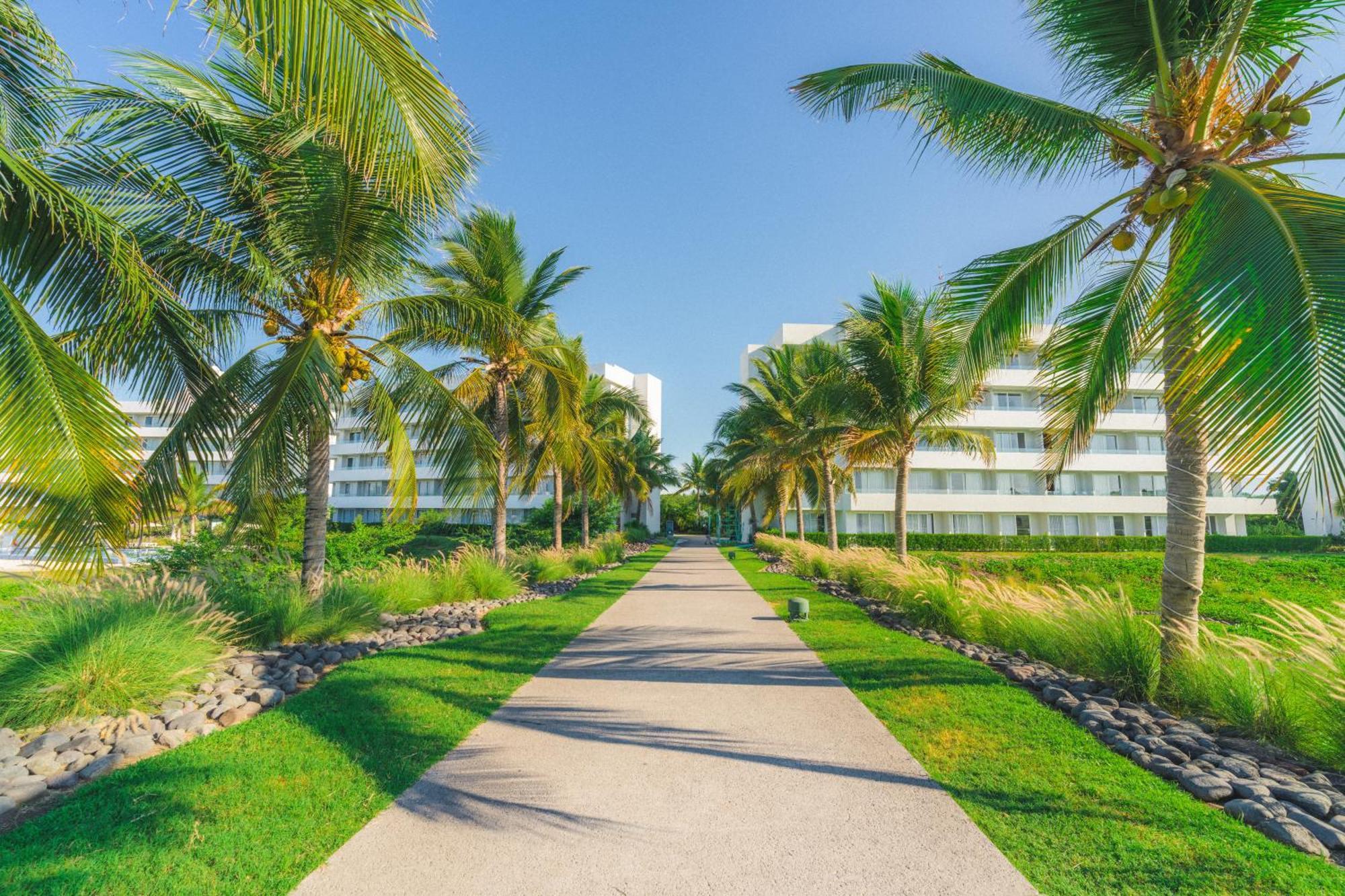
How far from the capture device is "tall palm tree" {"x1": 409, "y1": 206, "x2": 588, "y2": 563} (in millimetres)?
12805

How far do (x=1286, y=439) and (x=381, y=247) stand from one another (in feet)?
29.2

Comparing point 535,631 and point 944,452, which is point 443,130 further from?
point 944,452

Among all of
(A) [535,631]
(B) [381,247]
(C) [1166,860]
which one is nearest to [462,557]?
(A) [535,631]

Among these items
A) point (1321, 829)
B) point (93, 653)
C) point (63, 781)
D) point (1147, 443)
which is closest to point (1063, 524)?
point (1147, 443)

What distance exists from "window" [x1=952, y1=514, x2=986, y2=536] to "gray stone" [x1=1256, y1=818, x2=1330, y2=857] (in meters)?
39.3

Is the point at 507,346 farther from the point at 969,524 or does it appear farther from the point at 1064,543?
the point at 1064,543

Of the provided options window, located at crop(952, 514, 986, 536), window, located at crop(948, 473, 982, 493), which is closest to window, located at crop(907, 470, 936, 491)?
window, located at crop(948, 473, 982, 493)

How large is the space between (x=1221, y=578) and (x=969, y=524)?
20.2m

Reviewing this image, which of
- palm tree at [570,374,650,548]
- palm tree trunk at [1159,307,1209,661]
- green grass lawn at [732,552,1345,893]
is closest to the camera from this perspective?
green grass lawn at [732,552,1345,893]

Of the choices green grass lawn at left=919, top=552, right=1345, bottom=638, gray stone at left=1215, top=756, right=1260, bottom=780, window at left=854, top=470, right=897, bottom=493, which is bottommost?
green grass lawn at left=919, top=552, right=1345, bottom=638

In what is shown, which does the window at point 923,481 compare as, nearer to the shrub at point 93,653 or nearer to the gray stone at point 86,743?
the shrub at point 93,653

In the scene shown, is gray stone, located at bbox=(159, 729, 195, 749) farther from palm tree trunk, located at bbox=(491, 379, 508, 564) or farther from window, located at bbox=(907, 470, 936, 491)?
window, located at bbox=(907, 470, 936, 491)

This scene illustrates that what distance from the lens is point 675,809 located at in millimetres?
3533

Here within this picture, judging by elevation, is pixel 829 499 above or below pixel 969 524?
above
